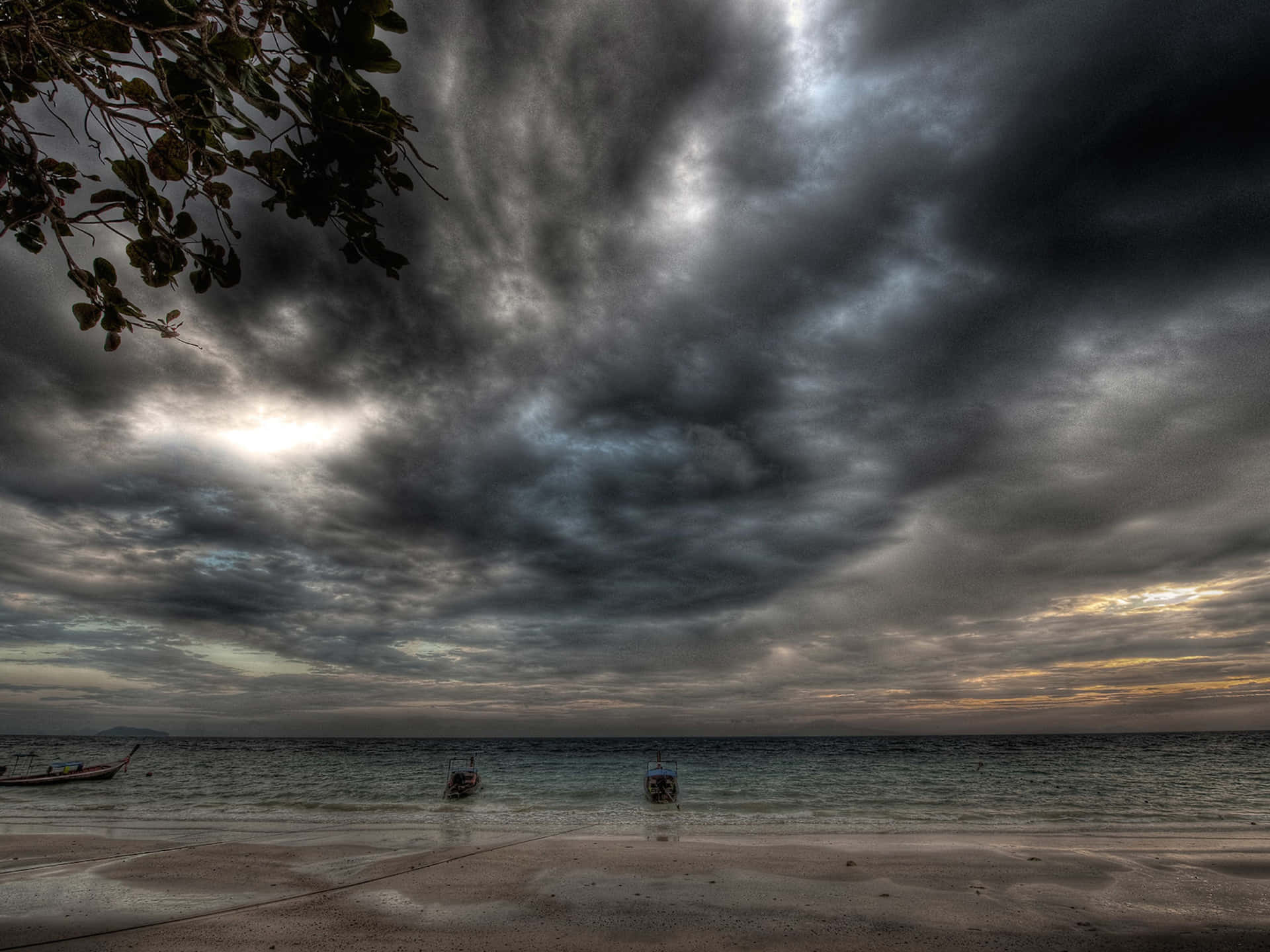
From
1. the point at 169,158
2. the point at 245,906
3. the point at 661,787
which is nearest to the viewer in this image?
the point at 169,158

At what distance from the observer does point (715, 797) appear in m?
26.8

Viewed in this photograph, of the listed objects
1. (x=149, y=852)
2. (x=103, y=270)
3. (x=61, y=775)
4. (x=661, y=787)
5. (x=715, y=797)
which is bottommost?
(x=715, y=797)

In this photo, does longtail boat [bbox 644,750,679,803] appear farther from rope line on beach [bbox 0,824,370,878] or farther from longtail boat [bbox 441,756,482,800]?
rope line on beach [bbox 0,824,370,878]

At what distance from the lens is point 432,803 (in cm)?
2458

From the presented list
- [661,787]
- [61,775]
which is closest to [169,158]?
[661,787]

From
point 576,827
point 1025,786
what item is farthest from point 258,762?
point 1025,786

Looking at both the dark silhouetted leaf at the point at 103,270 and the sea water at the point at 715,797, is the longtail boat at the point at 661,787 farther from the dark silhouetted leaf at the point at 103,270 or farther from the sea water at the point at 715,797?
the dark silhouetted leaf at the point at 103,270

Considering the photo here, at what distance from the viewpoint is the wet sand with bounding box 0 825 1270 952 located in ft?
24.6

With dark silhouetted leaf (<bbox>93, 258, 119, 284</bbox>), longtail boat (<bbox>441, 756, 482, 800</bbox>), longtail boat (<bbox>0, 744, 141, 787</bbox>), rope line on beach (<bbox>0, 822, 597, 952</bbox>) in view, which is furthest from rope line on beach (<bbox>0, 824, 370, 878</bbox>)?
longtail boat (<bbox>0, 744, 141, 787</bbox>)

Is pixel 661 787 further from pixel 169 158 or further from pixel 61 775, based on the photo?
pixel 61 775

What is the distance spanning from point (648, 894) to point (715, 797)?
19.7 m

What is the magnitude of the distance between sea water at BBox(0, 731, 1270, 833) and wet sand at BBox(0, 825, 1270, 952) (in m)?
4.78

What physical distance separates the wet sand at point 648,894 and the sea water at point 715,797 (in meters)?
4.78

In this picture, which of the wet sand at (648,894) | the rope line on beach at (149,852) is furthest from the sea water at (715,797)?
the wet sand at (648,894)
